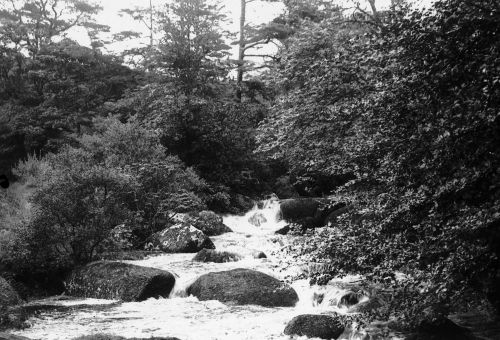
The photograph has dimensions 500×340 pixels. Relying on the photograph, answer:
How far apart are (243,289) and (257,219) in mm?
11576

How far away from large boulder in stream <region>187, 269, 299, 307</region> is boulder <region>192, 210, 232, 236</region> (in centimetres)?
713

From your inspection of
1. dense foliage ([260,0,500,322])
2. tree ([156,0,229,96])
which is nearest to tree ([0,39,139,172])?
tree ([156,0,229,96])

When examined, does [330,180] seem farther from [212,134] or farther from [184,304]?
[184,304]

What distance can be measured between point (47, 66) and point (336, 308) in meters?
25.6

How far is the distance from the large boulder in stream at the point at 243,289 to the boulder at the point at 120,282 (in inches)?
30.5

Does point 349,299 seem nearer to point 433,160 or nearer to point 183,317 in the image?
point 183,317

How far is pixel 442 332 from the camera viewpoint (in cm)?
778

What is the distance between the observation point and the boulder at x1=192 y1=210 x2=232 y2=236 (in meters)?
19.0

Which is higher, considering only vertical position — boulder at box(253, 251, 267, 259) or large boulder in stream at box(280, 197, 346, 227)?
large boulder in stream at box(280, 197, 346, 227)

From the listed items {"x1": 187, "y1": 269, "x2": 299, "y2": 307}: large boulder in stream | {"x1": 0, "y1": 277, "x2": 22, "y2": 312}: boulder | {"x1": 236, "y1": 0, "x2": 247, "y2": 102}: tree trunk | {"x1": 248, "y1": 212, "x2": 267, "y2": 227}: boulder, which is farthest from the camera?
{"x1": 236, "y1": 0, "x2": 247, "y2": 102}: tree trunk

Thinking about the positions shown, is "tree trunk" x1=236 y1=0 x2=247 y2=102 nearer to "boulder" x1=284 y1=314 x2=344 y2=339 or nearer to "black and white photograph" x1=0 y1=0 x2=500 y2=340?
"black and white photograph" x1=0 y1=0 x2=500 y2=340

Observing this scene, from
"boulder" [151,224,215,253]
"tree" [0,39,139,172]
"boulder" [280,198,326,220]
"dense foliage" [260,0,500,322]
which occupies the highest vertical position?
"tree" [0,39,139,172]

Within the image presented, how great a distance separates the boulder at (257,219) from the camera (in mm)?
22311

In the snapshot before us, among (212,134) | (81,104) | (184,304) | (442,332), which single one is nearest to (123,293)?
(184,304)
